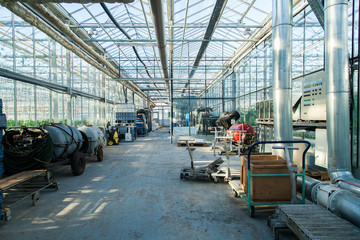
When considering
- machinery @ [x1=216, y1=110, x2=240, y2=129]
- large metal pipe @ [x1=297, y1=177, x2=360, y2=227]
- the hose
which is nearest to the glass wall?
the hose

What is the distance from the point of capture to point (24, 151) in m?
5.54

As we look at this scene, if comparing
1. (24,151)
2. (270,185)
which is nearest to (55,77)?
(24,151)

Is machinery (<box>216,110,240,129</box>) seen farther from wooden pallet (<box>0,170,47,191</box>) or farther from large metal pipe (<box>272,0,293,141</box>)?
wooden pallet (<box>0,170,47,191</box>)

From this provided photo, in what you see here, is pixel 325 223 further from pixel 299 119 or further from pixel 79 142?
pixel 79 142

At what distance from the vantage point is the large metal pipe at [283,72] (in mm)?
5039

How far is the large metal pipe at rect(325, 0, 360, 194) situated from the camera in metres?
4.43

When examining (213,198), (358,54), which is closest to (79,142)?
(213,198)

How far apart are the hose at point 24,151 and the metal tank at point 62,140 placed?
535 millimetres

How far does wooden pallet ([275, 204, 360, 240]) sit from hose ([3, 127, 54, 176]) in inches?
217

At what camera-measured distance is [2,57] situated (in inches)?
298

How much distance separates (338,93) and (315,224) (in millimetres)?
3080

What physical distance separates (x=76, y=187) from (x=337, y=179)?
589 centimetres

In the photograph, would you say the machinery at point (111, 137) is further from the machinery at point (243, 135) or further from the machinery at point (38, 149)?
the machinery at point (243, 135)

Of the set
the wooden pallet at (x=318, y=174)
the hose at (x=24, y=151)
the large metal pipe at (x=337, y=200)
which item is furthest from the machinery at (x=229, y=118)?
the hose at (x=24, y=151)
